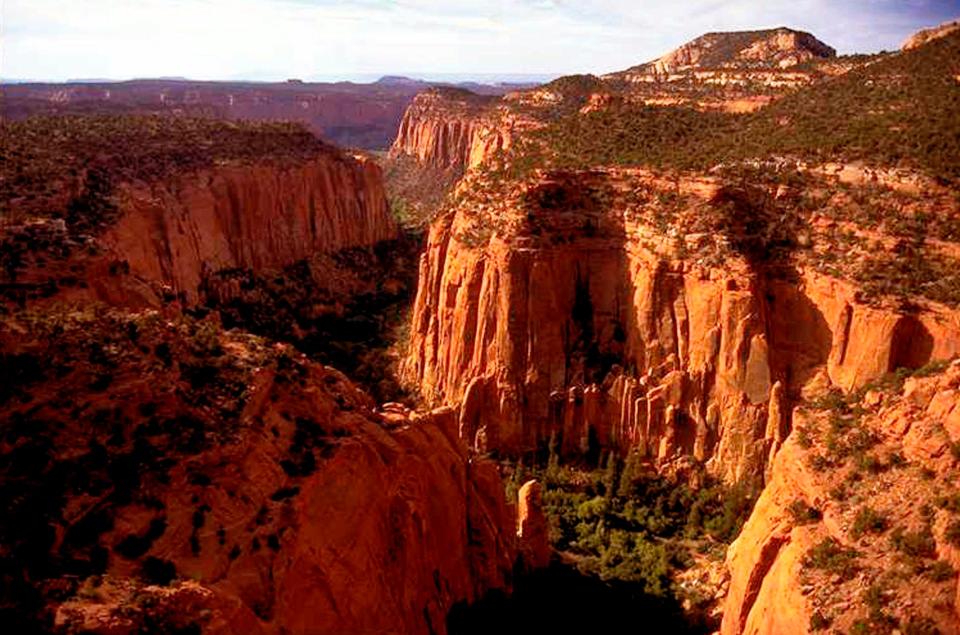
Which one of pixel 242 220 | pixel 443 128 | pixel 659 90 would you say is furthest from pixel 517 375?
pixel 443 128

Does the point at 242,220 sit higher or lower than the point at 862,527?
higher

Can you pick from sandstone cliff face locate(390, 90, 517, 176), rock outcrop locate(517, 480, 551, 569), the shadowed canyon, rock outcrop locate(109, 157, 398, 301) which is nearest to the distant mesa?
the shadowed canyon

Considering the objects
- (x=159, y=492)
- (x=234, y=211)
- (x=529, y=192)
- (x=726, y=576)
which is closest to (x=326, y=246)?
(x=234, y=211)

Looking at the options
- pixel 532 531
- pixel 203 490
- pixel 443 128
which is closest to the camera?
pixel 203 490

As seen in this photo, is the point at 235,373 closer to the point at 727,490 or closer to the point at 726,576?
the point at 726,576

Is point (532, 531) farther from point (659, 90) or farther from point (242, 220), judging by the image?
point (659, 90)

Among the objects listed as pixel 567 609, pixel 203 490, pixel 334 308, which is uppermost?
pixel 203 490

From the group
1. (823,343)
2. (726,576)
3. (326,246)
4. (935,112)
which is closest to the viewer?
(726,576)
